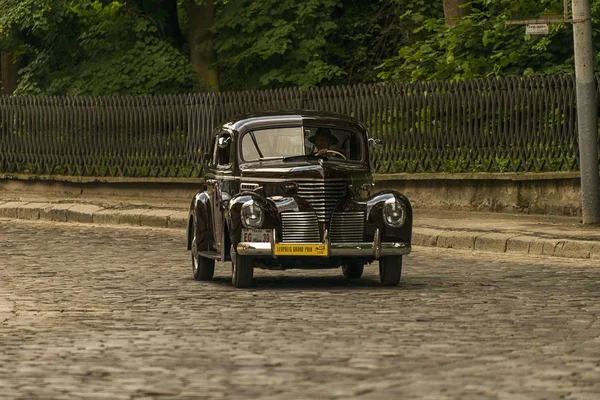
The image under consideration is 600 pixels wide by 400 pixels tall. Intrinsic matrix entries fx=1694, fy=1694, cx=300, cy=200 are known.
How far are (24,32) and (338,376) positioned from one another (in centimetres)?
2818

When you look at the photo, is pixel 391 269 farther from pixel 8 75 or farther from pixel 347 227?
pixel 8 75

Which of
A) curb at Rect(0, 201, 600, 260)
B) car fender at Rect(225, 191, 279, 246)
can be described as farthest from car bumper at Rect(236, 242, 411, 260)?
curb at Rect(0, 201, 600, 260)

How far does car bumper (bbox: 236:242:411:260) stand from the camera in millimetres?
14977

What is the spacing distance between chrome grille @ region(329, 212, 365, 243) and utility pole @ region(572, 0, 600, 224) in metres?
7.01

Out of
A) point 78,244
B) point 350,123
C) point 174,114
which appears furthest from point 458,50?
point 350,123

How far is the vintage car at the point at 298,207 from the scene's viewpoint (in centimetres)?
1507

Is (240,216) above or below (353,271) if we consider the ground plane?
above

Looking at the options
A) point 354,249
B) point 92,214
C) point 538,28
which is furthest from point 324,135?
point 92,214

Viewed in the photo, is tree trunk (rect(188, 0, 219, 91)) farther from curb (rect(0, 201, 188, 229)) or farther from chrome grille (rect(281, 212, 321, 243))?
chrome grille (rect(281, 212, 321, 243))

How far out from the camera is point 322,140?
16312 millimetres

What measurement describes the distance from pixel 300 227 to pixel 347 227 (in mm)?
441

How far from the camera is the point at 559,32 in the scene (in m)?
26.2

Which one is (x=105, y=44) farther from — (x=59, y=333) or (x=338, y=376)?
(x=338, y=376)

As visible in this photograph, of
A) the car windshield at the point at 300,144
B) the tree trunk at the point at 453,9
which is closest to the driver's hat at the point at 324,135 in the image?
the car windshield at the point at 300,144
